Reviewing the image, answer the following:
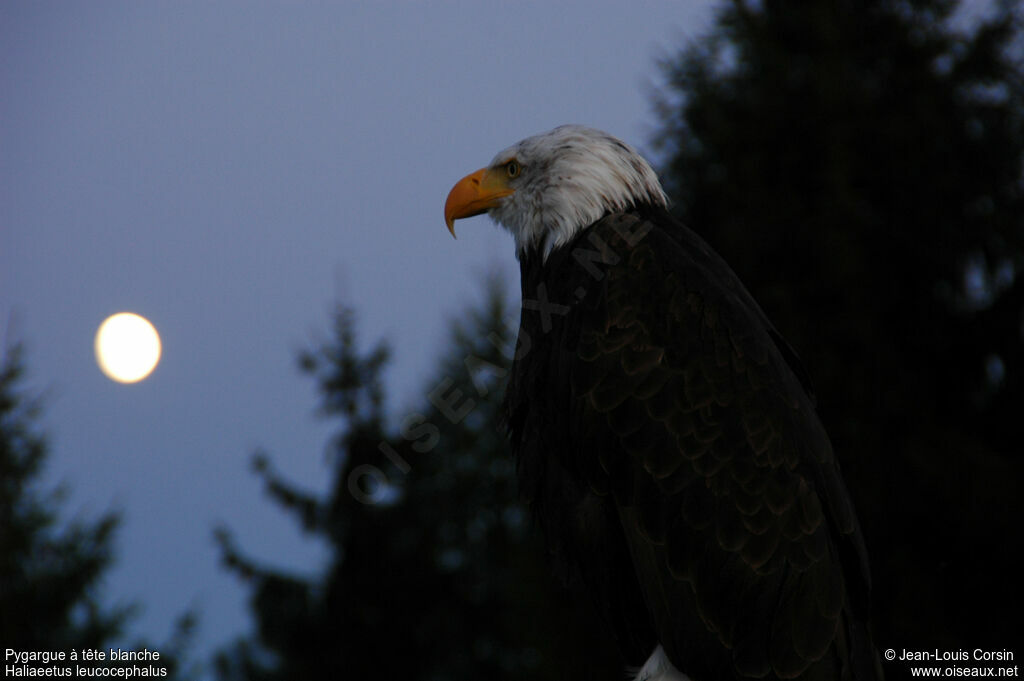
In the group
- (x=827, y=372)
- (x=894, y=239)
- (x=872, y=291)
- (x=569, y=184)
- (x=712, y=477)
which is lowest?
(x=712, y=477)

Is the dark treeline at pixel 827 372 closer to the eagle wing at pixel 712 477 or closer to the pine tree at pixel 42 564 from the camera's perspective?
the pine tree at pixel 42 564

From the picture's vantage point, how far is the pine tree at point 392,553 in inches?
635

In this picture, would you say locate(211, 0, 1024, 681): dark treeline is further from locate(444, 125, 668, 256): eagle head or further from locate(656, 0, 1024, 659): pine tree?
locate(444, 125, 668, 256): eagle head

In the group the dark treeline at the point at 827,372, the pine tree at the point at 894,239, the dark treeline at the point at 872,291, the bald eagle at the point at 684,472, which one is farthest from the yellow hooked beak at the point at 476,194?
the pine tree at the point at 894,239

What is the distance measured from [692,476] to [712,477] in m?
0.08

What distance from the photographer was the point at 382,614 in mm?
16203

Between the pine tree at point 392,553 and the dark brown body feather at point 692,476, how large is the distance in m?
10.1

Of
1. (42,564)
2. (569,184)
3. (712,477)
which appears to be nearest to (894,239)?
(569,184)

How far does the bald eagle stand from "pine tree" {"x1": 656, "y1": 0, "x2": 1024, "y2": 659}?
6833mm

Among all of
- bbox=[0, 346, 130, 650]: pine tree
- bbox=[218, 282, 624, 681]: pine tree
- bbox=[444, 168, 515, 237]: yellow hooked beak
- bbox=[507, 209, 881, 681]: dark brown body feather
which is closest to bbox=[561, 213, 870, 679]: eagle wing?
bbox=[507, 209, 881, 681]: dark brown body feather

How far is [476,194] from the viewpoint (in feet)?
15.9

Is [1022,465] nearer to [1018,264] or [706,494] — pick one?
[1018,264]

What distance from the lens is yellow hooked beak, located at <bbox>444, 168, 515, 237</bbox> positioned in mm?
4824

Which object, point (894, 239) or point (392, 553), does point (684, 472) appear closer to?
point (894, 239)
